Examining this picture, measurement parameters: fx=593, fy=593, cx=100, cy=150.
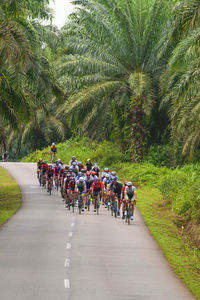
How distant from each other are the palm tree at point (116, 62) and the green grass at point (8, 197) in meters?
5.81

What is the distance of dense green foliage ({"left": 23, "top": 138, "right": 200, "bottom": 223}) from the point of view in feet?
80.7

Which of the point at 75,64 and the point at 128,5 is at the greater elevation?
the point at 128,5

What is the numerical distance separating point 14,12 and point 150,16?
16518 mm

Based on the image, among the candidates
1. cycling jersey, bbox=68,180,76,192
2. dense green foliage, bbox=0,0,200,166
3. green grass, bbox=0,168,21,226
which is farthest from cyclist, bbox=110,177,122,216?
dense green foliage, bbox=0,0,200,166

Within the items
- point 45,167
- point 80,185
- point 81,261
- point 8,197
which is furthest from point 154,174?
point 81,261

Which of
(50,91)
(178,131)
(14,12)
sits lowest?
(178,131)

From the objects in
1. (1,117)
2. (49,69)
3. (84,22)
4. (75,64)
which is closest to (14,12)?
(49,69)

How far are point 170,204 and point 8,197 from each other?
879cm

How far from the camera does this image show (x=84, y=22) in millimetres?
37625

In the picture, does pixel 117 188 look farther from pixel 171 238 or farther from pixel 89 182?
pixel 171 238

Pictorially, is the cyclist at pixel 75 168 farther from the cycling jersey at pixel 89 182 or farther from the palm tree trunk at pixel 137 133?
the palm tree trunk at pixel 137 133

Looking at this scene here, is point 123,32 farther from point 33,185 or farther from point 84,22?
point 33,185

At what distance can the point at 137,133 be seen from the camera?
125 feet

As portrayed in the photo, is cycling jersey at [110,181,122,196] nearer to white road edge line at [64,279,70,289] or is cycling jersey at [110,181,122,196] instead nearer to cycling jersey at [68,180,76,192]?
cycling jersey at [68,180,76,192]
